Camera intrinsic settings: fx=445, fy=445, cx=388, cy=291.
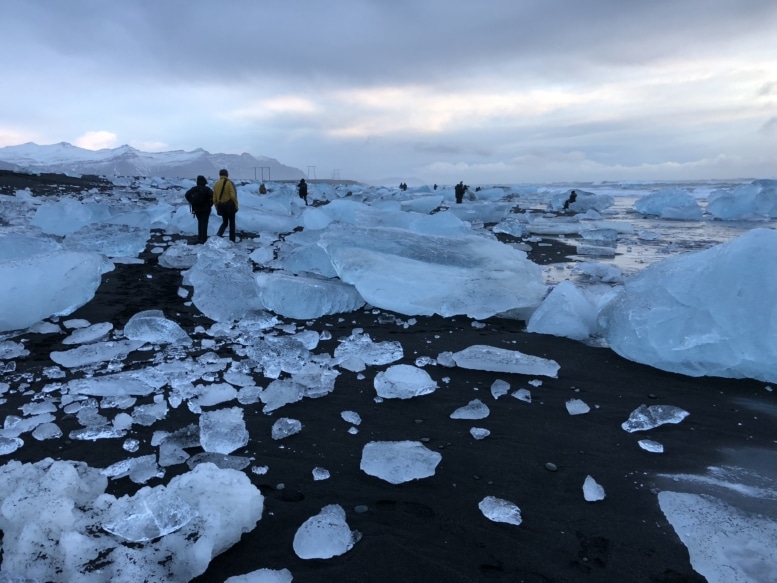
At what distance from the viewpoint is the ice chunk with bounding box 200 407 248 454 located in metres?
2.22

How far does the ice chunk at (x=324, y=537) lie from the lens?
1.61m

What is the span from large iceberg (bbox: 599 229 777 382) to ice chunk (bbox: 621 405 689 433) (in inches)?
27.9

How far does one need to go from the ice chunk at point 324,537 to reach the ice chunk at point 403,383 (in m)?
1.11

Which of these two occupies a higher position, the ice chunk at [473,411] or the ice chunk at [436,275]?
the ice chunk at [436,275]

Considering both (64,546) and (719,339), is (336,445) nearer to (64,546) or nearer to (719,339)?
(64,546)

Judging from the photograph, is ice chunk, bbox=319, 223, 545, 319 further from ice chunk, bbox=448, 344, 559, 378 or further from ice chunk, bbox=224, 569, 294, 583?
ice chunk, bbox=224, 569, 294, 583

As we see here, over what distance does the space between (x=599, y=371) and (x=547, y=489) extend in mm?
1543

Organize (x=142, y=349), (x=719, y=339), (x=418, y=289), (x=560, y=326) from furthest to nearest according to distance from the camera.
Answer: (x=418, y=289), (x=560, y=326), (x=142, y=349), (x=719, y=339)

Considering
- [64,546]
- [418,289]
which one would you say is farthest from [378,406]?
[418,289]

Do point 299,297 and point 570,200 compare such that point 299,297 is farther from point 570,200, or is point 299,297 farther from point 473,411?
point 570,200

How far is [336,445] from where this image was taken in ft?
7.51

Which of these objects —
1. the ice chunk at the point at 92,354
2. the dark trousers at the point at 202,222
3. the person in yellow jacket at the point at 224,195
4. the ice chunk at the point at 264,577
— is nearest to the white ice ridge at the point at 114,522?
the ice chunk at the point at 264,577

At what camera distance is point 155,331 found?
3.72 meters

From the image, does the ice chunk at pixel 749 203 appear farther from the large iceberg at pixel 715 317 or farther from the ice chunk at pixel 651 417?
the ice chunk at pixel 651 417
